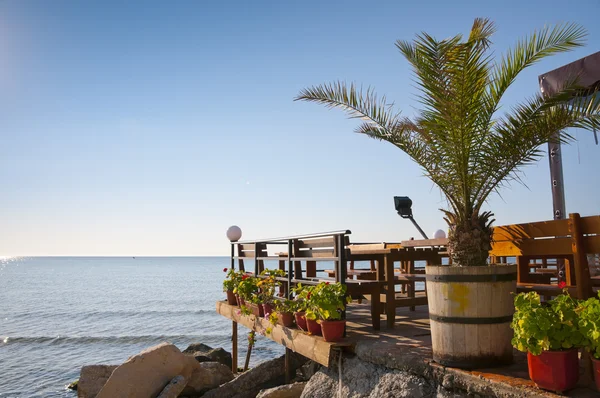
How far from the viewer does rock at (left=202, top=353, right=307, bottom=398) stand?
25.6 feet

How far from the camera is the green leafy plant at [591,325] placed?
131 inches

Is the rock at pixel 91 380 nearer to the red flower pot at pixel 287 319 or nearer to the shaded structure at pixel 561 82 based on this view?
the red flower pot at pixel 287 319

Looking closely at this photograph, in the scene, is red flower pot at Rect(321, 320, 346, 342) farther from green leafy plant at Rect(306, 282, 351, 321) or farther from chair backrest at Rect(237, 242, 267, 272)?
chair backrest at Rect(237, 242, 267, 272)

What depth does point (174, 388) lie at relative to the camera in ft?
26.1

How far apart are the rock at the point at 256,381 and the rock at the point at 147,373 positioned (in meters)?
0.74

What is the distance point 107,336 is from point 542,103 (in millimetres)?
26077

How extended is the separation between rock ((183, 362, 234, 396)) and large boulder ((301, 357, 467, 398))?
367 centimetres

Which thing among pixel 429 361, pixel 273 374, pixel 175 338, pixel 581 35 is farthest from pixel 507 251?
pixel 175 338

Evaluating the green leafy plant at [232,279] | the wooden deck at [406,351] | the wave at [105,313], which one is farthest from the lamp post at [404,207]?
the wave at [105,313]

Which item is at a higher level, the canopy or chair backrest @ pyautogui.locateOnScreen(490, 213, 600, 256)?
the canopy

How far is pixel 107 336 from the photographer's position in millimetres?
26328

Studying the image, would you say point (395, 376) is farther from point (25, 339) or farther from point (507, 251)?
point (25, 339)

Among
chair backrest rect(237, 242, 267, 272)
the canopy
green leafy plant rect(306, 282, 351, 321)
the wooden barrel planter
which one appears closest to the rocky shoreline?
the wooden barrel planter

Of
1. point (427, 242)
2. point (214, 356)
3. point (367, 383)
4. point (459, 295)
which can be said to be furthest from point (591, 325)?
point (214, 356)
